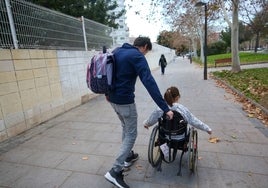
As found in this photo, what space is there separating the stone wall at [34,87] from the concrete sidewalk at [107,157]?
31 cm

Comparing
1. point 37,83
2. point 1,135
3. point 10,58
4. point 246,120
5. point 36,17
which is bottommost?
point 246,120

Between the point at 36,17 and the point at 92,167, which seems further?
the point at 36,17

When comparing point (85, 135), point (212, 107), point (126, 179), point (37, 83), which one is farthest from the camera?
point (212, 107)

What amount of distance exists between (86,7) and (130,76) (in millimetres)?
9685

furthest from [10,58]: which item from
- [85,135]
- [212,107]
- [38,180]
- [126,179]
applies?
[212,107]

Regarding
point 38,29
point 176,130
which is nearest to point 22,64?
point 38,29

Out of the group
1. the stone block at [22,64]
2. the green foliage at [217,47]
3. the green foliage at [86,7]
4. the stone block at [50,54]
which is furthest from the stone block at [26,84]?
the green foliage at [217,47]

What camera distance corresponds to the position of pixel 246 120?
Answer: 17.2 ft

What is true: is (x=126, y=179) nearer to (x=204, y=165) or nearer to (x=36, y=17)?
(x=204, y=165)

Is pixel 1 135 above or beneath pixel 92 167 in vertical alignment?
above

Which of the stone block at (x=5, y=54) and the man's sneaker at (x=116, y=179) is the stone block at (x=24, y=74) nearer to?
the stone block at (x=5, y=54)

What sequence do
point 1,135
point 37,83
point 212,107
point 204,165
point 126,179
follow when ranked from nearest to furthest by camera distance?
point 126,179
point 204,165
point 1,135
point 37,83
point 212,107

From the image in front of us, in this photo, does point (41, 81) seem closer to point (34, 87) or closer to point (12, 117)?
point (34, 87)

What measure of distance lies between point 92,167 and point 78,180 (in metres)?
0.34
